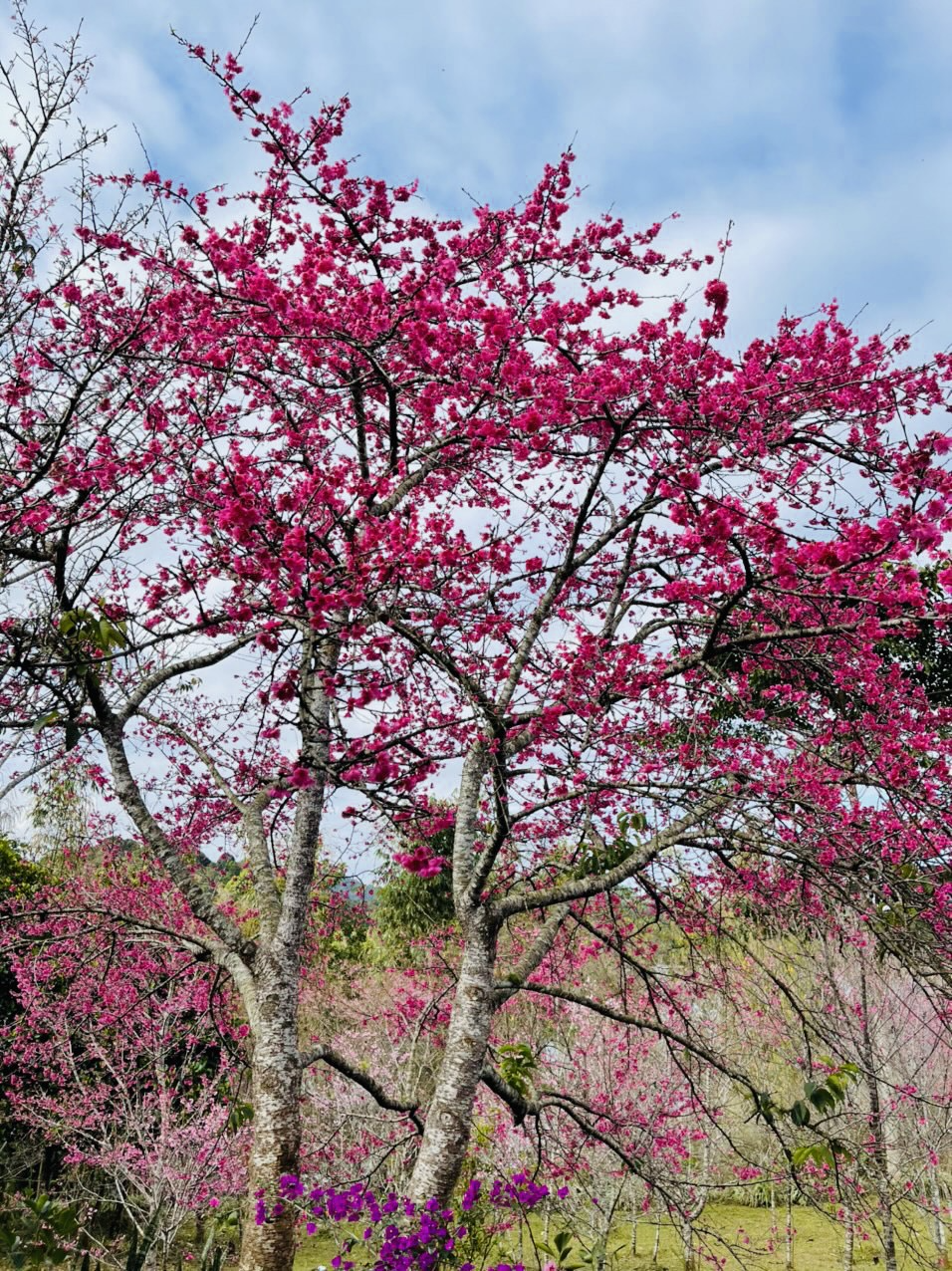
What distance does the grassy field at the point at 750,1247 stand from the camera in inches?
512

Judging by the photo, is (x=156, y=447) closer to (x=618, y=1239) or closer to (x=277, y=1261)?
(x=277, y=1261)

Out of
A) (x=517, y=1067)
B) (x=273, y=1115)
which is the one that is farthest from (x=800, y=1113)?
(x=273, y=1115)

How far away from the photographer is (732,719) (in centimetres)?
711

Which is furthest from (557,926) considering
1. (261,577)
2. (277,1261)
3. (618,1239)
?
(618,1239)

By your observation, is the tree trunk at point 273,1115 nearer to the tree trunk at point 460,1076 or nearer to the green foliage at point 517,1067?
the tree trunk at point 460,1076

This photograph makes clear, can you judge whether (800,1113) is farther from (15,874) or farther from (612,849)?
(15,874)

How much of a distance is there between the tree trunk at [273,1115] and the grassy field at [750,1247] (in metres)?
7.09

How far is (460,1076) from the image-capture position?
16.7 ft

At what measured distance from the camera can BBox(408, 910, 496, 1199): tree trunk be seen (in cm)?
495

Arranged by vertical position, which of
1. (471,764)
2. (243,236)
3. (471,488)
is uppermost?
(243,236)

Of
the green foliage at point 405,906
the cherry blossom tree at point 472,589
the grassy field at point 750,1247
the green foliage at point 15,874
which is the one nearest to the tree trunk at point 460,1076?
the cherry blossom tree at point 472,589

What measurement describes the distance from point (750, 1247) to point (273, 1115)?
12714 millimetres

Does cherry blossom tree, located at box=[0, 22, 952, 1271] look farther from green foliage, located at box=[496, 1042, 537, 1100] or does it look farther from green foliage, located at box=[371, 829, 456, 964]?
green foliage, located at box=[371, 829, 456, 964]

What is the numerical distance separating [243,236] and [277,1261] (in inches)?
280
